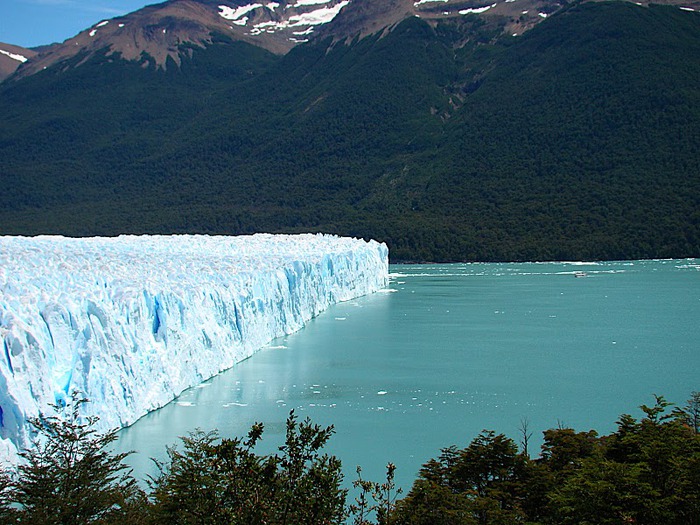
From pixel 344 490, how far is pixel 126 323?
6414 mm

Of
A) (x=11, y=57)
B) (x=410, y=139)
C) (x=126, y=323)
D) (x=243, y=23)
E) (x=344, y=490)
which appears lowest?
(x=344, y=490)

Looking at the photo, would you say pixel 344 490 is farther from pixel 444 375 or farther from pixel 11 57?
pixel 11 57

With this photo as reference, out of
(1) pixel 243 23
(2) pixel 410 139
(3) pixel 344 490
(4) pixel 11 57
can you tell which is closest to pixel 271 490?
(3) pixel 344 490

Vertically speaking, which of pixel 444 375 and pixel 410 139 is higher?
pixel 410 139

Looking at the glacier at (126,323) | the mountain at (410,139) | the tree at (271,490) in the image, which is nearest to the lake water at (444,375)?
the glacier at (126,323)

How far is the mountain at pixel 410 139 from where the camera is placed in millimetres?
43625

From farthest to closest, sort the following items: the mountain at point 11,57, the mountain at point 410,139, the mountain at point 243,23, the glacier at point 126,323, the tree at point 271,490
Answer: the mountain at point 11,57 → the mountain at point 243,23 → the mountain at point 410,139 → the glacier at point 126,323 → the tree at point 271,490

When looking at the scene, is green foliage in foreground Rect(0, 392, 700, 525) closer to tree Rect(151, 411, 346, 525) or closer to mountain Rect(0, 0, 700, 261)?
tree Rect(151, 411, 346, 525)

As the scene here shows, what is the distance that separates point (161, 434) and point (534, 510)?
510 centimetres

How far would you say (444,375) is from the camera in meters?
14.1

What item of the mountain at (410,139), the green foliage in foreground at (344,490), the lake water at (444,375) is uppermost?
the mountain at (410,139)

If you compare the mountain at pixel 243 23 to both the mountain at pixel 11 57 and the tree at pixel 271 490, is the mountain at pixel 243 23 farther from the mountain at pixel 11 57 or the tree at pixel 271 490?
the tree at pixel 271 490

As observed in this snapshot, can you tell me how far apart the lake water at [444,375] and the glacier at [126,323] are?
1.33 feet

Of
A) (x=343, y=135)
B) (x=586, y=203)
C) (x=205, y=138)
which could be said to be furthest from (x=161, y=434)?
(x=205, y=138)
